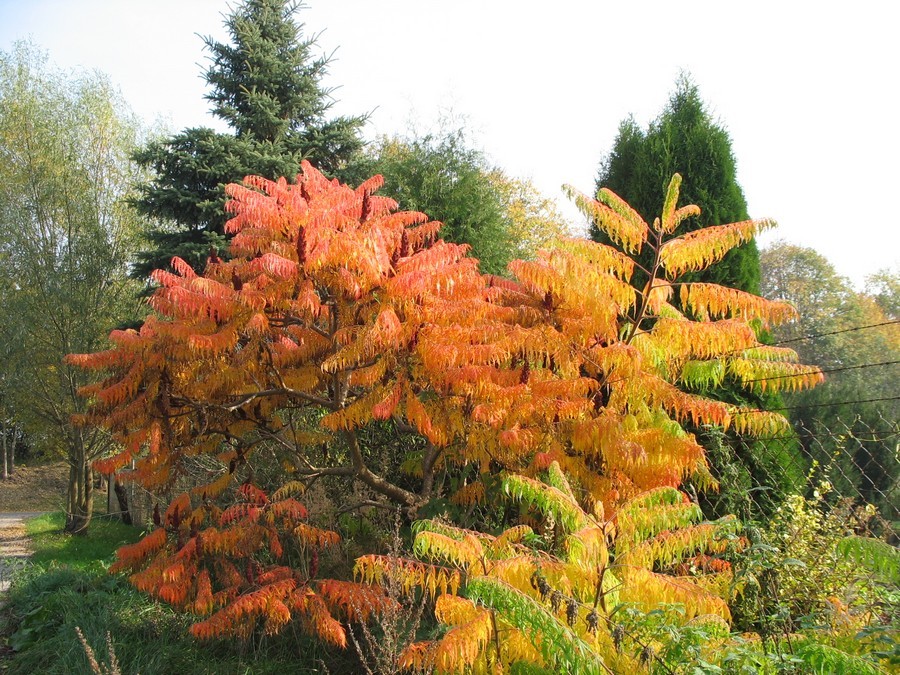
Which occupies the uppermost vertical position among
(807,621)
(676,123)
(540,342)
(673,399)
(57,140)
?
(57,140)

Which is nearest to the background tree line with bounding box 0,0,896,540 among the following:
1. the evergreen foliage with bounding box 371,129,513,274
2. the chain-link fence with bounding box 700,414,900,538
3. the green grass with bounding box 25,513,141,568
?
the evergreen foliage with bounding box 371,129,513,274

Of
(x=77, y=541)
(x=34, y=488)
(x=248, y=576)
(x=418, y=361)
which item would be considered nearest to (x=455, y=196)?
(x=418, y=361)

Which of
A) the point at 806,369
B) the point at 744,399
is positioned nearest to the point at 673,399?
the point at 806,369

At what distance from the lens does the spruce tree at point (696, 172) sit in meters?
6.02

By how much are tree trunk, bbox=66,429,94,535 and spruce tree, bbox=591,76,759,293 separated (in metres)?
11.4

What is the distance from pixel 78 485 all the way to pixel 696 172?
13.0 m

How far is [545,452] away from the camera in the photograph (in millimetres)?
4211

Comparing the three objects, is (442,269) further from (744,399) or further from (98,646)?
(98,646)

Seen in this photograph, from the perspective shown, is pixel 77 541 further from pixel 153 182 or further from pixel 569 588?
pixel 569 588

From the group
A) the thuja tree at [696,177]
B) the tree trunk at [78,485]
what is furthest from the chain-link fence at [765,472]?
the tree trunk at [78,485]

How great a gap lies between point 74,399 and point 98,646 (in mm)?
9398

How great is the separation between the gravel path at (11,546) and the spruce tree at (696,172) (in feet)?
26.8

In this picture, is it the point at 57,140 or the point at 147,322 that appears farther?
the point at 57,140

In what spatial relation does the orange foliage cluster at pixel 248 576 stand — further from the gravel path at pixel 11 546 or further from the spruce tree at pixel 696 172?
the gravel path at pixel 11 546
